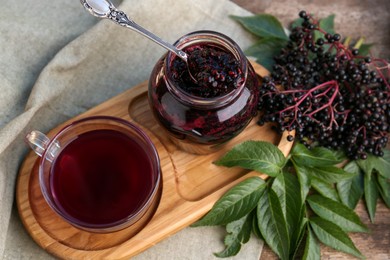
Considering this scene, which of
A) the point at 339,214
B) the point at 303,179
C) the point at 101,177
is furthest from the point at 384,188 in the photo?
the point at 101,177

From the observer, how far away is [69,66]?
156 centimetres

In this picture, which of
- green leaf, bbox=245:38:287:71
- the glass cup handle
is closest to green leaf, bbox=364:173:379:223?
green leaf, bbox=245:38:287:71

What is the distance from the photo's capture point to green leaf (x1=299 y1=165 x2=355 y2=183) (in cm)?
153

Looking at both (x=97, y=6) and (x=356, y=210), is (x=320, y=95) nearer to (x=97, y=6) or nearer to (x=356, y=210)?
(x=356, y=210)

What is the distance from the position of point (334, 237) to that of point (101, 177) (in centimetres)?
73

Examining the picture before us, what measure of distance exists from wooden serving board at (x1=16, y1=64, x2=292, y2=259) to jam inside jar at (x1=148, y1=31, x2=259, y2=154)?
0.14 metres

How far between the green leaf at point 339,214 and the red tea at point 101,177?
55 centimetres

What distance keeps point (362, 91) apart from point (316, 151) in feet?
0.76

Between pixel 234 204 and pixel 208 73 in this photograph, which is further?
pixel 234 204

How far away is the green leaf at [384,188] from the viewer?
5.22ft

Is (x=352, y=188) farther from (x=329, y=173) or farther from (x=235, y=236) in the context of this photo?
(x=235, y=236)

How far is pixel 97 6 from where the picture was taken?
126 centimetres

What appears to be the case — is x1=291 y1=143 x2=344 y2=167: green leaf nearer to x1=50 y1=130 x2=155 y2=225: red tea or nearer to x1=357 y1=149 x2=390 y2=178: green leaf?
x1=357 y1=149 x2=390 y2=178: green leaf

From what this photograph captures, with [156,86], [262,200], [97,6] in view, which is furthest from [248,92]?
[97,6]
